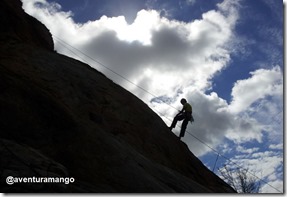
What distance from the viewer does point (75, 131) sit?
13.4 m

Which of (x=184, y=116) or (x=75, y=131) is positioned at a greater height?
(x=184, y=116)

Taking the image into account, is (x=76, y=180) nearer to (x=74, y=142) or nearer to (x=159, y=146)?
(x=74, y=142)

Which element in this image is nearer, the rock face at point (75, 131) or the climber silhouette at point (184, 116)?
the rock face at point (75, 131)

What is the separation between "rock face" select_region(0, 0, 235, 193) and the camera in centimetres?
1134

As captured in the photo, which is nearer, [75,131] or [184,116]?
[75,131]

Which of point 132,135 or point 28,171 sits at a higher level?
point 132,135

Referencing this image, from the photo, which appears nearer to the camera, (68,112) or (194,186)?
(68,112)

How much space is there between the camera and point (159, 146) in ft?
61.4

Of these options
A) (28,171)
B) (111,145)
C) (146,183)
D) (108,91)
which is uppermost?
(108,91)

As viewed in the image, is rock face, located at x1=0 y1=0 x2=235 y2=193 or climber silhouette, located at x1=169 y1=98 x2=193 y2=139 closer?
rock face, located at x1=0 y1=0 x2=235 y2=193

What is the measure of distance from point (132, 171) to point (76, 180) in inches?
84.5

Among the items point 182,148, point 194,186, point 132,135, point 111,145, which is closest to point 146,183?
point 111,145

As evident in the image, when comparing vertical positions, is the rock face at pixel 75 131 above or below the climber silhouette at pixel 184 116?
below

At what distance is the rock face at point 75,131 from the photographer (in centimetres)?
1134
